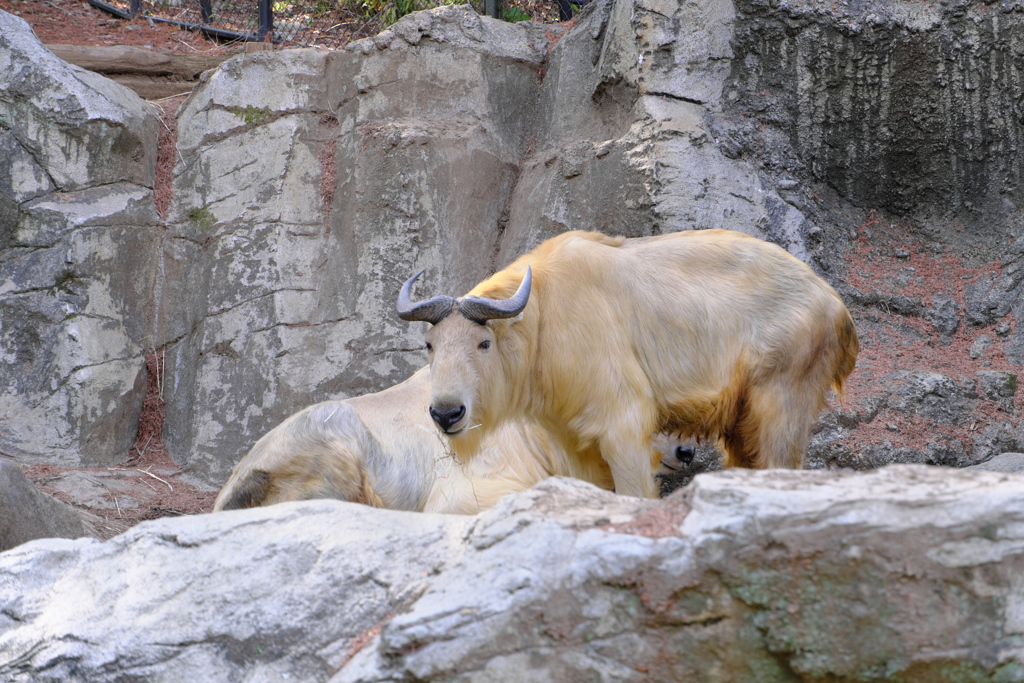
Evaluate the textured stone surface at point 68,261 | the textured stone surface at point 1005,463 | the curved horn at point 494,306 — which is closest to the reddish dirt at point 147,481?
the textured stone surface at point 68,261

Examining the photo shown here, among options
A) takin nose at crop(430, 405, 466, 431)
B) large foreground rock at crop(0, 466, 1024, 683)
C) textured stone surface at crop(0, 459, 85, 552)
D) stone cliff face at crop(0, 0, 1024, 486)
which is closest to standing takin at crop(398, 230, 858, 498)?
takin nose at crop(430, 405, 466, 431)

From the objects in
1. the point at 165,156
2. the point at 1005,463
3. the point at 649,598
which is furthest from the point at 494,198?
the point at 649,598

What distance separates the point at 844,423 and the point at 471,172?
3453 mm

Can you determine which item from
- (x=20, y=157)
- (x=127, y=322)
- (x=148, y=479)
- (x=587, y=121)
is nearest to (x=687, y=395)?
(x=587, y=121)

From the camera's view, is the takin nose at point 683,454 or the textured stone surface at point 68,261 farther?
the textured stone surface at point 68,261

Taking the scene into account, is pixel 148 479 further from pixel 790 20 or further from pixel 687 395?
pixel 790 20

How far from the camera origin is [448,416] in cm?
461

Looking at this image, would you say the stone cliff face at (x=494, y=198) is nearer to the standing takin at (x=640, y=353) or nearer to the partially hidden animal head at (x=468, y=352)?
the standing takin at (x=640, y=353)

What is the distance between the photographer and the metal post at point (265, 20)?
9.21 metres

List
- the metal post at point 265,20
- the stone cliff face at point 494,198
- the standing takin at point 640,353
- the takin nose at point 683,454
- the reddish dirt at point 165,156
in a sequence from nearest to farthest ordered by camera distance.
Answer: the standing takin at point 640,353 < the takin nose at point 683,454 < the stone cliff face at point 494,198 < the reddish dirt at point 165,156 < the metal post at point 265,20

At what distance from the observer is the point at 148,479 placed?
273 inches

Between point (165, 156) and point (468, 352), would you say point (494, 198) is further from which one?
Answer: point (468, 352)

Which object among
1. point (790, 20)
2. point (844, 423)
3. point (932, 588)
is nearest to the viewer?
point (932, 588)

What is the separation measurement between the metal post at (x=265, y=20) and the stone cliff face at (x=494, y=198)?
1157 mm
